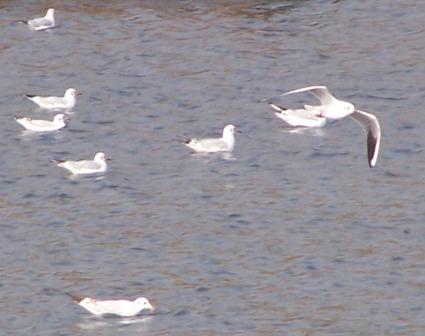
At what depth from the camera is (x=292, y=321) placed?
2448 centimetres

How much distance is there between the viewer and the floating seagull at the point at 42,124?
34875mm

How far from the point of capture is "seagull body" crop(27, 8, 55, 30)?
41156 millimetres

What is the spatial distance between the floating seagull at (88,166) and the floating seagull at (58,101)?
161 inches

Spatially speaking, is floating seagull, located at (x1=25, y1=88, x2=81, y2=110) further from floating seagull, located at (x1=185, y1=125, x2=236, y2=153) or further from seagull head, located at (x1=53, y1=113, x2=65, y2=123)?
floating seagull, located at (x1=185, y1=125, x2=236, y2=153)

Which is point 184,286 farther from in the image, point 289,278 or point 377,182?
point 377,182

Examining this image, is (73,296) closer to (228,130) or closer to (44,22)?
(228,130)

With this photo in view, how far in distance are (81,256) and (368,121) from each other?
198 inches

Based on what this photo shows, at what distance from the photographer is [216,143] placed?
33.5 meters

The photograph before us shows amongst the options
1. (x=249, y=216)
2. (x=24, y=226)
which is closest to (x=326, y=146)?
(x=249, y=216)

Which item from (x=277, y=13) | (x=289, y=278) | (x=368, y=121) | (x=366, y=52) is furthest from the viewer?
(x=277, y=13)

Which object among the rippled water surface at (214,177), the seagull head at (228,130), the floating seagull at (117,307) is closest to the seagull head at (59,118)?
the rippled water surface at (214,177)

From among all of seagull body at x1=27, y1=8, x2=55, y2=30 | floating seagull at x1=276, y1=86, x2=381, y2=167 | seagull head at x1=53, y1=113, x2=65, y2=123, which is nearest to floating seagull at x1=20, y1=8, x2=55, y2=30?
seagull body at x1=27, y1=8, x2=55, y2=30

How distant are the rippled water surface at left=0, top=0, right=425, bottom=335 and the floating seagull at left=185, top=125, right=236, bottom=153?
28 centimetres

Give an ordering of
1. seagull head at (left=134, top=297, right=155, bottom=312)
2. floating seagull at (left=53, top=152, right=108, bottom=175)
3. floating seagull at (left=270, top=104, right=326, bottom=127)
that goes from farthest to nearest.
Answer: floating seagull at (left=270, top=104, right=326, bottom=127), floating seagull at (left=53, top=152, right=108, bottom=175), seagull head at (left=134, top=297, right=155, bottom=312)
